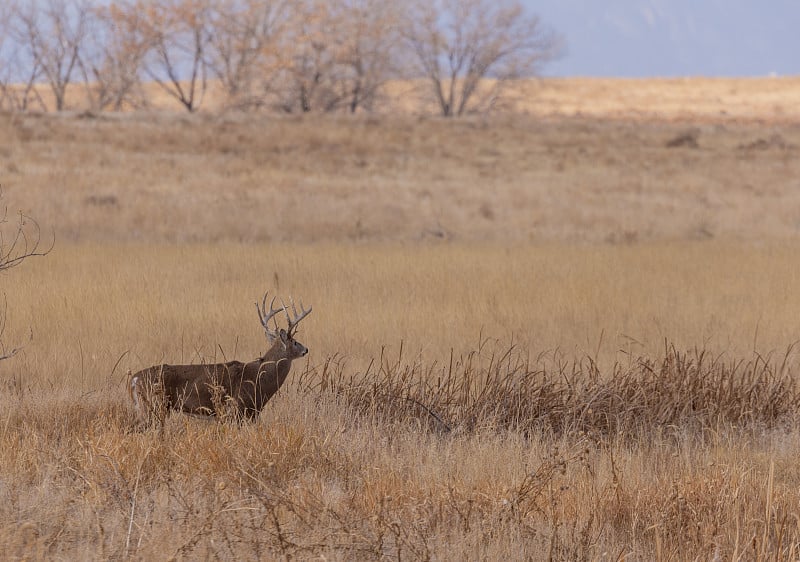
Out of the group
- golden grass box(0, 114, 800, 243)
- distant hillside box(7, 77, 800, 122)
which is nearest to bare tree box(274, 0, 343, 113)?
distant hillside box(7, 77, 800, 122)

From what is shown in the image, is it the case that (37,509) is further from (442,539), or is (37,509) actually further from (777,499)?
(777,499)

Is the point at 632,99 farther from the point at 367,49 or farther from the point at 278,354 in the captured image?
the point at 278,354

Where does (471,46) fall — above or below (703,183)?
above

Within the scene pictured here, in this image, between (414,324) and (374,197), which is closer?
(414,324)

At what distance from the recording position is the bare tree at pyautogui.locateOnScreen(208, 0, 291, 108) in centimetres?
5434

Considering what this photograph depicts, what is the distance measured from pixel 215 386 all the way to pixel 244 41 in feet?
173

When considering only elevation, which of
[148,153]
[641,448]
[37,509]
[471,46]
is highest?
[471,46]

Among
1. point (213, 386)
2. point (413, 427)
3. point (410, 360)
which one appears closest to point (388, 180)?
point (410, 360)

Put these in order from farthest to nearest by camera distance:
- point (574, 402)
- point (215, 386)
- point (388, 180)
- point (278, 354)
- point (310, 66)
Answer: point (310, 66) < point (388, 180) < point (574, 402) < point (278, 354) < point (215, 386)

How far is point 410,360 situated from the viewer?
398 inches

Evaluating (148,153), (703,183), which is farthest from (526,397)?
(148,153)

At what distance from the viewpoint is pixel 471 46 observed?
5797 centimetres

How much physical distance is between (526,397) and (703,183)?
22.5 metres

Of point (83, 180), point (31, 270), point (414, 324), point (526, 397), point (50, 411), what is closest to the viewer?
point (50, 411)
